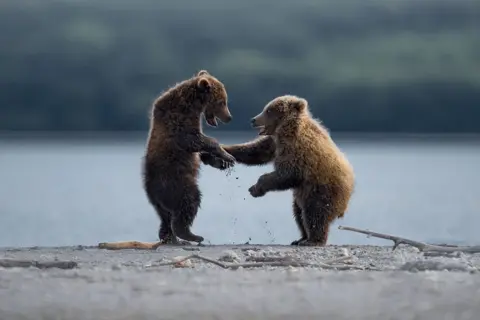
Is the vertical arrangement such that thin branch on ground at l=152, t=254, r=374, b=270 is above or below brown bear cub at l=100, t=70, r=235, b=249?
below

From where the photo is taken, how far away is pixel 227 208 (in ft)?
76.6

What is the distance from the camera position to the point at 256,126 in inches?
483

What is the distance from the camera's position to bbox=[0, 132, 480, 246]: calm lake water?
17016 mm

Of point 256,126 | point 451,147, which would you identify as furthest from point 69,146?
point 256,126

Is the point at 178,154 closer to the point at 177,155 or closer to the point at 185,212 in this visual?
the point at 177,155

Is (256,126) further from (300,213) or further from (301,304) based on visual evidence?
(301,304)

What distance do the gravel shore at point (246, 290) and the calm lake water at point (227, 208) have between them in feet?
20.0

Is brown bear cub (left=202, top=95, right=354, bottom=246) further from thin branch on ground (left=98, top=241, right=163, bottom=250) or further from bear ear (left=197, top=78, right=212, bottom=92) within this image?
thin branch on ground (left=98, top=241, right=163, bottom=250)

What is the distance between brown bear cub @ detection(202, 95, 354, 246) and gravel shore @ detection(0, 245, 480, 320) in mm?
1496

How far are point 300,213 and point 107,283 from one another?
153 inches

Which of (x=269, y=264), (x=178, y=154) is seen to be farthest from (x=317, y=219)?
(x=269, y=264)

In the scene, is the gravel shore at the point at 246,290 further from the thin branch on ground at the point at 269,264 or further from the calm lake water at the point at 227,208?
the calm lake water at the point at 227,208

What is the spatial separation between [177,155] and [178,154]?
14mm

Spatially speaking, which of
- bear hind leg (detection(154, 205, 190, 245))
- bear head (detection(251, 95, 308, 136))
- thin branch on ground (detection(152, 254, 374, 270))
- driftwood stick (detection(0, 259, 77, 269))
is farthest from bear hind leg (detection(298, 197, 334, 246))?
driftwood stick (detection(0, 259, 77, 269))
